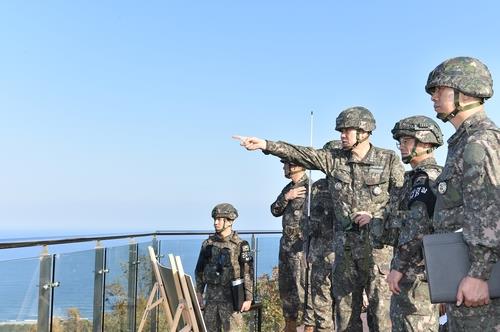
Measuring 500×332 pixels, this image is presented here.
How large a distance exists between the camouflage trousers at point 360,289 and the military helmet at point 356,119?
1.06 meters

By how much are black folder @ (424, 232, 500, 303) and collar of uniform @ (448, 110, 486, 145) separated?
525 millimetres

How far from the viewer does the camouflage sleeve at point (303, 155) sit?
16.2ft

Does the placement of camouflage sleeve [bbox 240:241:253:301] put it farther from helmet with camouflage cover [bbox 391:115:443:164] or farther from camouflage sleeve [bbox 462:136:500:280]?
camouflage sleeve [bbox 462:136:500:280]

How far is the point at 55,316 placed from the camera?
4559mm

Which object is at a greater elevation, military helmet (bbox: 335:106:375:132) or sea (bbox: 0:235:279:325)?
military helmet (bbox: 335:106:375:132)

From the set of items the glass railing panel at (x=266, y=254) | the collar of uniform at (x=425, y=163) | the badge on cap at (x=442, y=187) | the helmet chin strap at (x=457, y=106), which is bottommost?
the glass railing panel at (x=266, y=254)

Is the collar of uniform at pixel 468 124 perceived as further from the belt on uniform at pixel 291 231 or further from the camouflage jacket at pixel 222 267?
the belt on uniform at pixel 291 231

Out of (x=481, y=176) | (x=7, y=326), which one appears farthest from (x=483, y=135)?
(x=7, y=326)

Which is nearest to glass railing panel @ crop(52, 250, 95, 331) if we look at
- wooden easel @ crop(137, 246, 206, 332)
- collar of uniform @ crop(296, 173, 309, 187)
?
wooden easel @ crop(137, 246, 206, 332)

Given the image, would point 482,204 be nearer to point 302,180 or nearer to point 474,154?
point 474,154

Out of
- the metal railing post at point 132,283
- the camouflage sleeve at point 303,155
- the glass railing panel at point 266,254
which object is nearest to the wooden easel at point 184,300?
the camouflage sleeve at point 303,155

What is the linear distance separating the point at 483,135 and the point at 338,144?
3134mm

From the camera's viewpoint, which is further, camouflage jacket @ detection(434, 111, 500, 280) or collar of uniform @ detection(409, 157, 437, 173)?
collar of uniform @ detection(409, 157, 437, 173)

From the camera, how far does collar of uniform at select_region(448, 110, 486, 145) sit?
9.90ft
